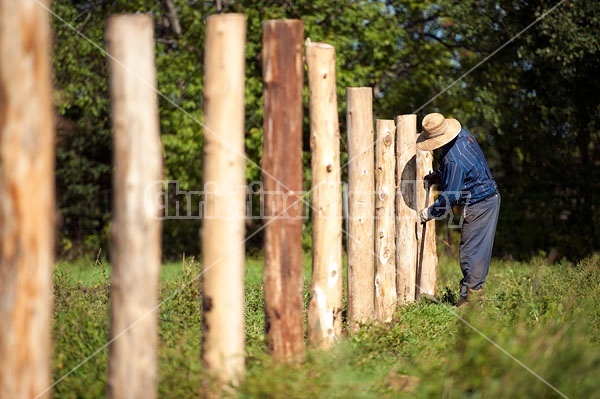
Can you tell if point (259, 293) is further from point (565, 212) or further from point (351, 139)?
point (565, 212)

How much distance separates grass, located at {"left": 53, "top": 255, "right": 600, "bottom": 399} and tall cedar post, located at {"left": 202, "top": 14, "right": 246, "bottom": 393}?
0.80ft

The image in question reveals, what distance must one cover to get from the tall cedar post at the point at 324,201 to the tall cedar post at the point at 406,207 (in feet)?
7.62

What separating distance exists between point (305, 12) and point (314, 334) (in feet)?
37.2

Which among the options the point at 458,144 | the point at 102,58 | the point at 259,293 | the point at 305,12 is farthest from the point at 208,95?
the point at 102,58

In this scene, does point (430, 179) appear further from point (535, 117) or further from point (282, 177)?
point (535, 117)

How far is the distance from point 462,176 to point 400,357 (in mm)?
2487

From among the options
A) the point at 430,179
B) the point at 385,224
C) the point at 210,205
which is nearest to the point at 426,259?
the point at 430,179

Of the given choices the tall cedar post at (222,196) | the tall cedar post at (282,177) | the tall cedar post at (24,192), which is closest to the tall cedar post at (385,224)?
the tall cedar post at (282,177)

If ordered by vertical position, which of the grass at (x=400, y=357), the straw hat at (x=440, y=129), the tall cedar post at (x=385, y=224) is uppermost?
the straw hat at (x=440, y=129)

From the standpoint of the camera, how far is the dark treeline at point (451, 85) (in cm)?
1564

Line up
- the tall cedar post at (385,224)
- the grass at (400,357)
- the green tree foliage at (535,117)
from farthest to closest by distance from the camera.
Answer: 1. the green tree foliage at (535,117)
2. the tall cedar post at (385,224)
3. the grass at (400,357)

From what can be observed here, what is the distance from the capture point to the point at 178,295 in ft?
23.5

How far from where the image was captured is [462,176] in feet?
25.7

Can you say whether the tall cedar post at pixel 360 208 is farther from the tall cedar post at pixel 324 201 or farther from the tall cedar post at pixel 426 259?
the tall cedar post at pixel 426 259
